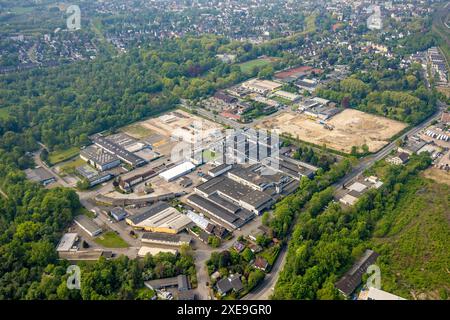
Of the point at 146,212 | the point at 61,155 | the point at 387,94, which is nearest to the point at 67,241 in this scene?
the point at 146,212

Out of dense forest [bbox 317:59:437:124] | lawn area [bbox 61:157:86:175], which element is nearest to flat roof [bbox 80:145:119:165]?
lawn area [bbox 61:157:86:175]

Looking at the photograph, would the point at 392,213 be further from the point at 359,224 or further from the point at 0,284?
the point at 0,284

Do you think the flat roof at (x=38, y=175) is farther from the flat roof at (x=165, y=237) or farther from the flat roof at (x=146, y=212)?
the flat roof at (x=165, y=237)

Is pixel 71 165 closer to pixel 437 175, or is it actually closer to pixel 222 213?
pixel 222 213

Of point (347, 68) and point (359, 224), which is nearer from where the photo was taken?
point (359, 224)

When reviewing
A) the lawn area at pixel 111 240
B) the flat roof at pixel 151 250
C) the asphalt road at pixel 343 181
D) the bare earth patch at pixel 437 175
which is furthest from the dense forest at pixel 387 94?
the lawn area at pixel 111 240
